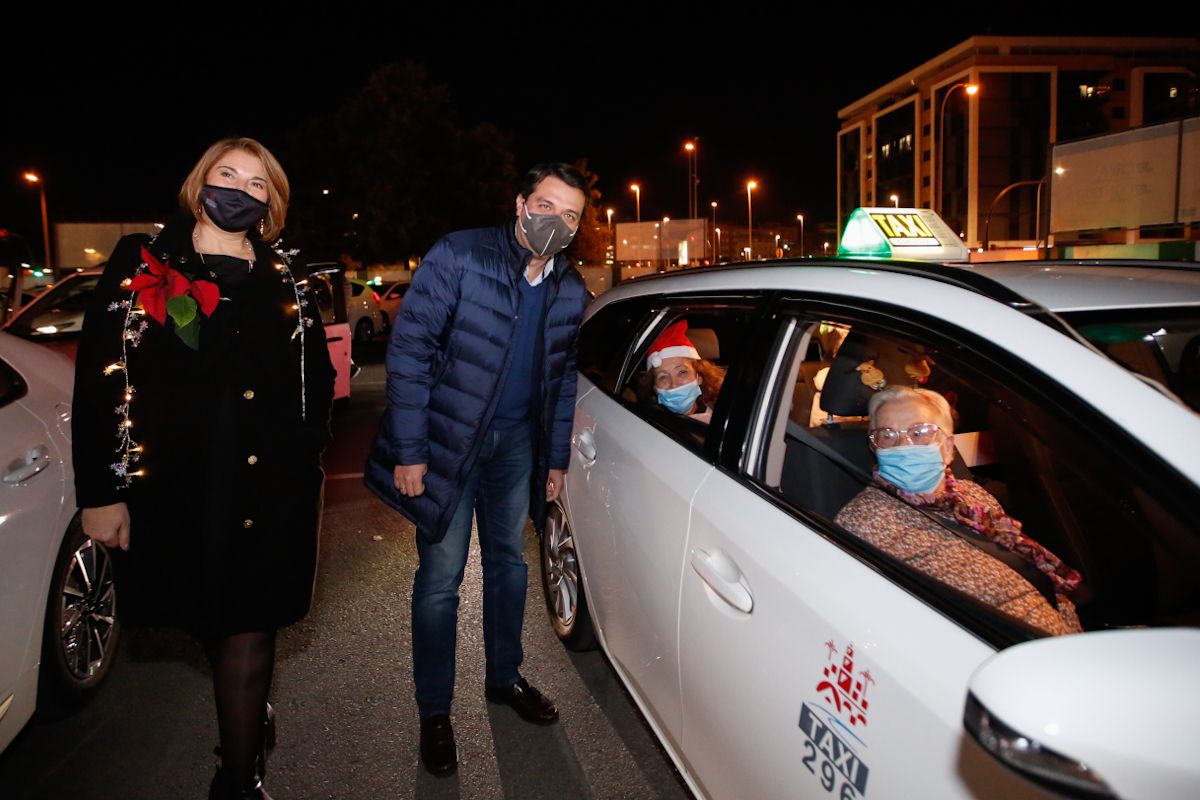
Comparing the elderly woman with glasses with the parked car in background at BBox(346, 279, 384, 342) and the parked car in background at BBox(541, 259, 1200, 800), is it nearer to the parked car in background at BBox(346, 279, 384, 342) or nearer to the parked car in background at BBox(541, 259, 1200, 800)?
the parked car in background at BBox(541, 259, 1200, 800)

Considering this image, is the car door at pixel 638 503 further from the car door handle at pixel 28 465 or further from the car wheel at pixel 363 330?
the car wheel at pixel 363 330

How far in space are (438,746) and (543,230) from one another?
176 centimetres

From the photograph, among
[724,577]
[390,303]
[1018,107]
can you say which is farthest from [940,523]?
[1018,107]

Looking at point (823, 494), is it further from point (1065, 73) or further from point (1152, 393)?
point (1065, 73)

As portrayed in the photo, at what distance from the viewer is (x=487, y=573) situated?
3.22 m

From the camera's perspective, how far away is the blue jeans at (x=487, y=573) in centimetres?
295

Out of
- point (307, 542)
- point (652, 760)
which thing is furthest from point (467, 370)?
point (652, 760)

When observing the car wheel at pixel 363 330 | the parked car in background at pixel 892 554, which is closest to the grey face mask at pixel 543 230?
the parked car in background at pixel 892 554

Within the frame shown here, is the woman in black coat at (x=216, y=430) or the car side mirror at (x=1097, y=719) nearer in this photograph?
the car side mirror at (x=1097, y=719)

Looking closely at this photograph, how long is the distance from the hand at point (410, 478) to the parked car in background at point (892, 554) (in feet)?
2.01

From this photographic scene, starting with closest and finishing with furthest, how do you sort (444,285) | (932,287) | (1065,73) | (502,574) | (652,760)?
1. (932,287)
2. (444,285)
3. (652,760)
4. (502,574)
5. (1065,73)

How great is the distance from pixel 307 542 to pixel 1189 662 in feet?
7.02

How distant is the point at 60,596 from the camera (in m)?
3.13

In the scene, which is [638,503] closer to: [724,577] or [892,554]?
[724,577]
